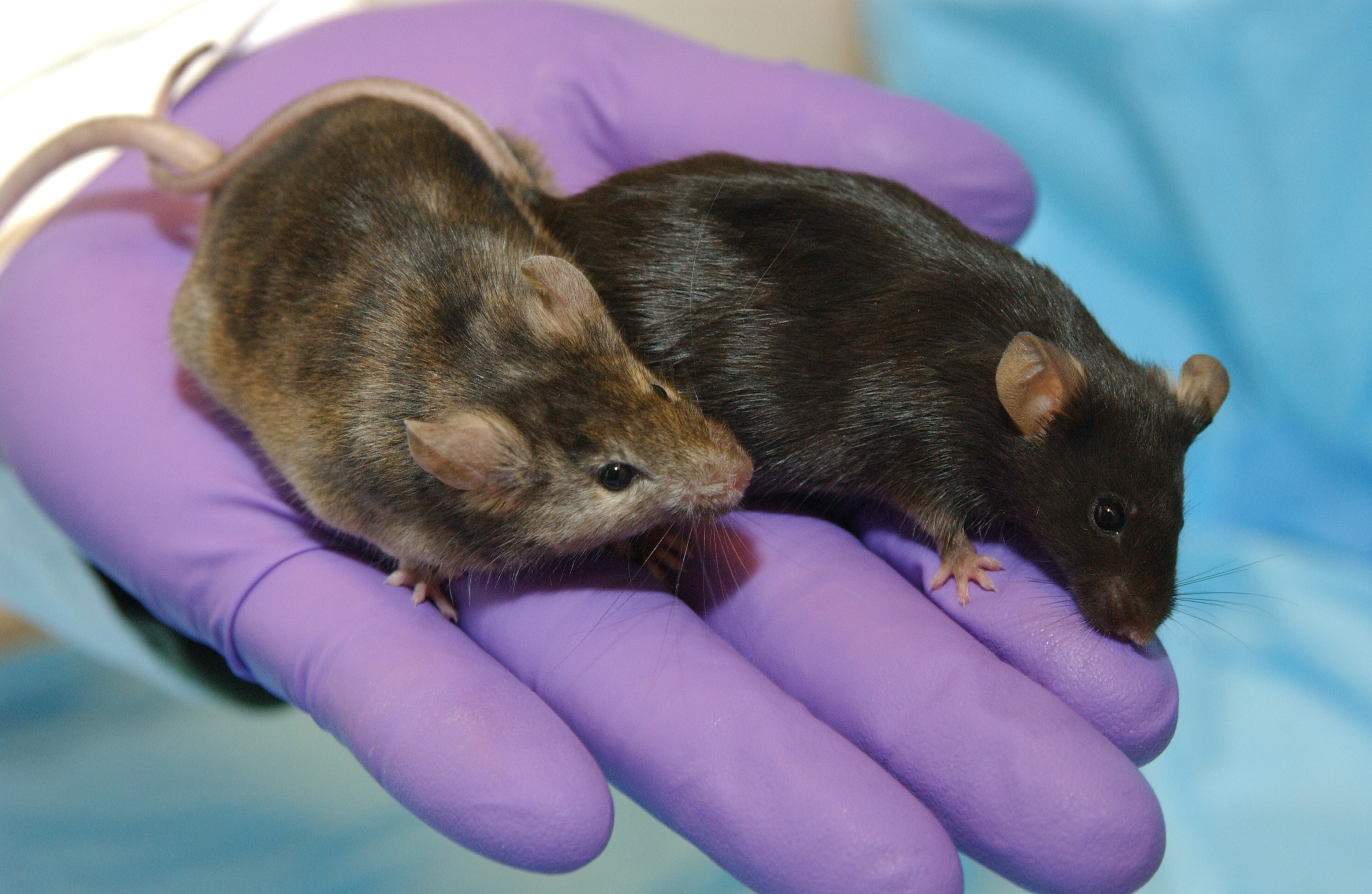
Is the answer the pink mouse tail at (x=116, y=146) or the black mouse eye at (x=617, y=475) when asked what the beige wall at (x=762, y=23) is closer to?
the pink mouse tail at (x=116, y=146)

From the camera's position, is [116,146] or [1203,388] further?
[116,146]

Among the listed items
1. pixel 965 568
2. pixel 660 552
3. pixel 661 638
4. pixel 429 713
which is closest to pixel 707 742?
pixel 661 638

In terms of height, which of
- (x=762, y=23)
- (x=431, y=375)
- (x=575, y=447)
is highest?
(x=762, y=23)

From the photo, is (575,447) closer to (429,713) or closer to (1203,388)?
(429,713)

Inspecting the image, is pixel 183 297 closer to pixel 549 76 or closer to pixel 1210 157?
pixel 549 76

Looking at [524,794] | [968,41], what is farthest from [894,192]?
[968,41]

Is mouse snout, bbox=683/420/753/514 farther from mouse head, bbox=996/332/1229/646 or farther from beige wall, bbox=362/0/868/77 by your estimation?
beige wall, bbox=362/0/868/77
